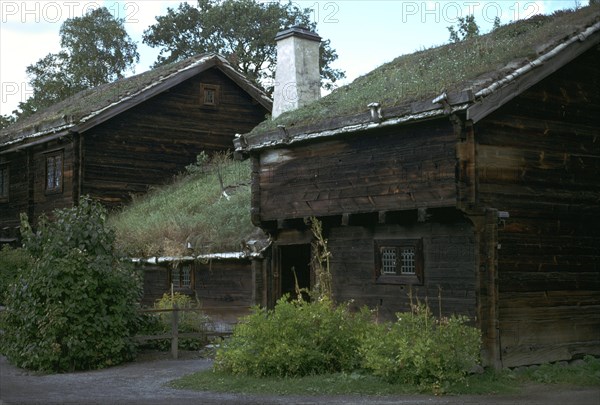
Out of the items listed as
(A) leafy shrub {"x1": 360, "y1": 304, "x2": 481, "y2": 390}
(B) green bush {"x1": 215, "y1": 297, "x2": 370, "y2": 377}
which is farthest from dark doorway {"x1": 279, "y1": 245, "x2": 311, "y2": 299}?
(A) leafy shrub {"x1": 360, "y1": 304, "x2": 481, "y2": 390}

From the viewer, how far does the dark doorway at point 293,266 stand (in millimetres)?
20359

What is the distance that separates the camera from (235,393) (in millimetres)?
13000

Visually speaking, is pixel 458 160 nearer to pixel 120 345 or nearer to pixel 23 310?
pixel 120 345

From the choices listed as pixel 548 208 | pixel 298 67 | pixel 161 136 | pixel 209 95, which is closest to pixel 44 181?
pixel 161 136

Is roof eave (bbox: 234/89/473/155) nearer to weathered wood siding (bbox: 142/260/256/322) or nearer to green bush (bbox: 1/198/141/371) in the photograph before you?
weathered wood siding (bbox: 142/260/256/322)

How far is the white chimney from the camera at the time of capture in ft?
85.6

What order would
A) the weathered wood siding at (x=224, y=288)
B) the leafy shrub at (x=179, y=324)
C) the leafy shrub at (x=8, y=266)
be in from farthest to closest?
the leafy shrub at (x=8, y=266), the weathered wood siding at (x=224, y=288), the leafy shrub at (x=179, y=324)

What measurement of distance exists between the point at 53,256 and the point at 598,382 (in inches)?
390

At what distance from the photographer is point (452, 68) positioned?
679 inches

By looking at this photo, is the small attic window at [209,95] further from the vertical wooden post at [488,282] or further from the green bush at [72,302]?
the vertical wooden post at [488,282]

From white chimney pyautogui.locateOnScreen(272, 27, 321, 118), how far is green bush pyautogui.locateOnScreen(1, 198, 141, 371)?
10489mm


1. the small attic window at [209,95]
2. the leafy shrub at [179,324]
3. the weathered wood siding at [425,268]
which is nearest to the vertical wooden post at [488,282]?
the weathered wood siding at [425,268]

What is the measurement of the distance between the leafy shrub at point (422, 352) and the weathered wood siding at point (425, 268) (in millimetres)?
1632

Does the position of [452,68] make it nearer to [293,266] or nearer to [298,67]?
[293,266]
